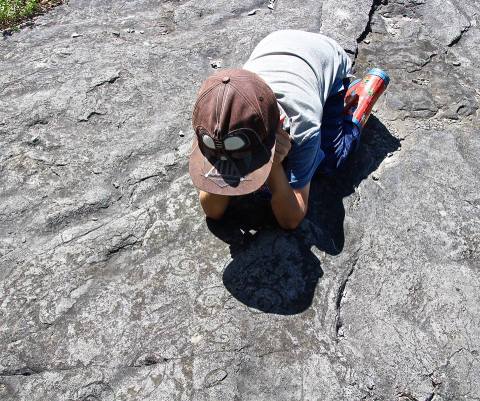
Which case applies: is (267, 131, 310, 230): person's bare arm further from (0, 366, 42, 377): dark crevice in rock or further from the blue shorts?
(0, 366, 42, 377): dark crevice in rock

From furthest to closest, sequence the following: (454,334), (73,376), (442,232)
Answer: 1. (442,232)
2. (454,334)
3. (73,376)

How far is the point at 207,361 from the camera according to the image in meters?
2.15

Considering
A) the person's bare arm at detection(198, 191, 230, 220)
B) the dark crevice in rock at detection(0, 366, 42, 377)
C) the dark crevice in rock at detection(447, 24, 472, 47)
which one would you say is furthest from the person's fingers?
the dark crevice in rock at detection(447, 24, 472, 47)

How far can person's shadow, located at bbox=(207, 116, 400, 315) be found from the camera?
232 cm

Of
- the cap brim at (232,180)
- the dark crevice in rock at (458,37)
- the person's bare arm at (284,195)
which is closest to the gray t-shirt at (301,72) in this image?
the person's bare arm at (284,195)

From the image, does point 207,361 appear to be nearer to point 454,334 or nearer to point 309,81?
point 454,334

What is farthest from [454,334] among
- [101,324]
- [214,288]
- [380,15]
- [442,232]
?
[380,15]

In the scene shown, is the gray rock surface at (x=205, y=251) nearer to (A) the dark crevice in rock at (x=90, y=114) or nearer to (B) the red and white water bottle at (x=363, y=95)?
(A) the dark crevice in rock at (x=90, y=114)

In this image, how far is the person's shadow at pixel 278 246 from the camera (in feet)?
7.63

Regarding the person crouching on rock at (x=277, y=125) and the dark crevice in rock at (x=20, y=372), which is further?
the dark crevice in rock at (x=20, y=372)

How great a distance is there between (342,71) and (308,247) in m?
0.89

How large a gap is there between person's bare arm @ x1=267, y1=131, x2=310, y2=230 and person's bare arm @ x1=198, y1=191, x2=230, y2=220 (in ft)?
0.70

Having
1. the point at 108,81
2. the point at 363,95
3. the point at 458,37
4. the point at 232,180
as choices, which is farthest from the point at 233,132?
the point at 458,37

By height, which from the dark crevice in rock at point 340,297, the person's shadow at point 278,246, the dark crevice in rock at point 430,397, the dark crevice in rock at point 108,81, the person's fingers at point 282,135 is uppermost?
the person's fingers at point 282,135
